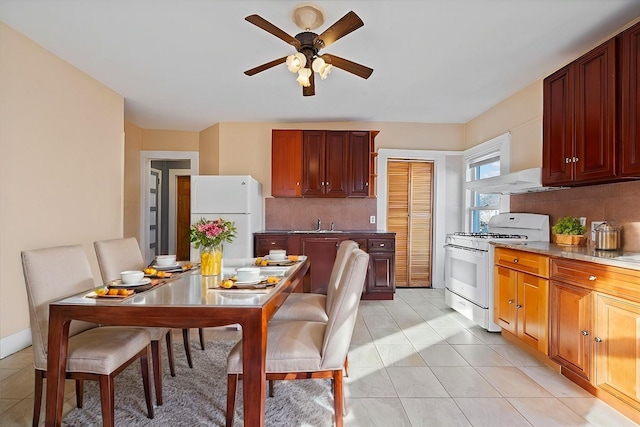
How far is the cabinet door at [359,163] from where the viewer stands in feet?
15.1

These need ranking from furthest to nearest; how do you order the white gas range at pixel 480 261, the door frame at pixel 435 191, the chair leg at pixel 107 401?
the door frame at pixel 435 191, the white gas range at pixel 480 261, the chair leg at pixel 107 401

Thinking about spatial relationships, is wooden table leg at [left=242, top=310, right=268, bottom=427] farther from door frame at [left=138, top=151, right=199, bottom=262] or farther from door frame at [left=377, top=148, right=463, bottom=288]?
door frame at [left=138, top=151, right=199, bottom=262]

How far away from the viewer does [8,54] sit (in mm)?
2605

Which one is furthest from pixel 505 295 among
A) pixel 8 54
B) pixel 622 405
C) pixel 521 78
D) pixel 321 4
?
pixel 8 54

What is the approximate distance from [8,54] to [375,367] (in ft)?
11.7

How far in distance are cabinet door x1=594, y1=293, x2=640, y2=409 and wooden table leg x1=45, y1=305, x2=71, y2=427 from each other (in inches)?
107

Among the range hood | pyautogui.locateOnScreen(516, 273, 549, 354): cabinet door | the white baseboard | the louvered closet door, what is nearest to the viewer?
pyautogui.locateOnScreen(516, 273, 549, 354): cabinet door

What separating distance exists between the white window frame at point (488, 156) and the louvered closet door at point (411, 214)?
0.49 metres

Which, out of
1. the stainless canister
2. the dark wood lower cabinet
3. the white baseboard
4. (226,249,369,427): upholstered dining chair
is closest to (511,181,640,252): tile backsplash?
the stainless canister

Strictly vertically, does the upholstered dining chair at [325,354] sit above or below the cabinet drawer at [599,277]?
below

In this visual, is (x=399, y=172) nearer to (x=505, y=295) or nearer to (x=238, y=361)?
(x=505, y=295)

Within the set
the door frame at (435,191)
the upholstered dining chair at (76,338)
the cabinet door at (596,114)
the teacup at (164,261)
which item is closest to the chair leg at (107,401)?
the upholstered dining chair at (76,338)

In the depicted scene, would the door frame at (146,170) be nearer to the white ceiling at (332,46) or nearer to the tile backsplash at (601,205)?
the white ceiling at (332,46)

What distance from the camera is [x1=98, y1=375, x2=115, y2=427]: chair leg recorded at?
1.53 m
